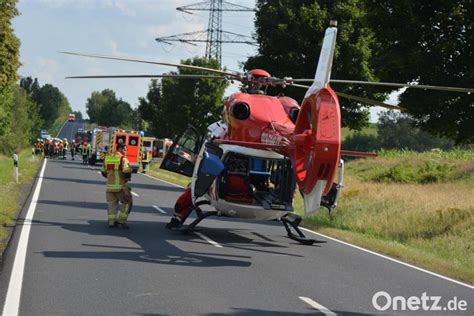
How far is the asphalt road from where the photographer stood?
8320 millimetres

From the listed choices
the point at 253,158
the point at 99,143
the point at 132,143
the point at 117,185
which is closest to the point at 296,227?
the point at 253,158

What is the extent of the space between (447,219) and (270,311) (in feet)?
36.2

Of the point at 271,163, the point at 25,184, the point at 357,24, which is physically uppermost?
the point at 357,24

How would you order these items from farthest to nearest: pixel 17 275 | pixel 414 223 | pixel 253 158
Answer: pixel 414 223, pixel 253 158, pixel 17 275

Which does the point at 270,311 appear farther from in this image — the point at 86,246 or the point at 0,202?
the point at 0,202

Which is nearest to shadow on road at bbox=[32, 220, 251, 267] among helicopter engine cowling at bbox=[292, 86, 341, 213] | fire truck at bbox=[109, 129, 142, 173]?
helicopter engine cowling at bbox=[292, 86, 341, 213]

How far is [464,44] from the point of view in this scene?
1688 cm

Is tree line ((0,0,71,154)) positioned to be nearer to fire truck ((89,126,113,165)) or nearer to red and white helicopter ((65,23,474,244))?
fire truck ((89,126,113,165))

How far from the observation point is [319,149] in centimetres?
1003

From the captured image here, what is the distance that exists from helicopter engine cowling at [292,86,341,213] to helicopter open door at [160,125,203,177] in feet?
16.6

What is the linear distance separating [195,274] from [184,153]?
584cm

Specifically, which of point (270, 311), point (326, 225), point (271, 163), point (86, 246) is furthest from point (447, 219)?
point (270, 311)

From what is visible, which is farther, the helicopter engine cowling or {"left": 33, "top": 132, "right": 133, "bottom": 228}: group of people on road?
{"left": 33, "top": 132, "right": 133, "bottom": 228}: group of people on road

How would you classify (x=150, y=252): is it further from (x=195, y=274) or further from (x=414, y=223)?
(x=414, y=223)
